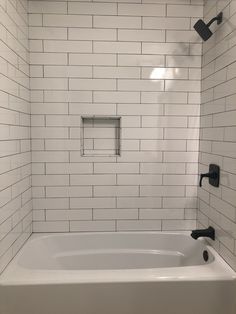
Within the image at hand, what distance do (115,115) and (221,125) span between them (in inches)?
29.7

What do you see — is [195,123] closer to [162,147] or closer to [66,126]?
[162,147]

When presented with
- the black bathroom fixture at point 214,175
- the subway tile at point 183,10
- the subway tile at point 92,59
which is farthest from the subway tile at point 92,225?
the subway tile at point 183,10

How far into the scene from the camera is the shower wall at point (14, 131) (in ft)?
4.74

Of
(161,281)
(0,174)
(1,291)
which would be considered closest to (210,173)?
(161,281)

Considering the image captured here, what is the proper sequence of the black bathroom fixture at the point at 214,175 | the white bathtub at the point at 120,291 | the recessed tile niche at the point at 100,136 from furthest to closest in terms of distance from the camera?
the recessed tile niche at the point at 100,136, the black bathroom fixture at the point at 214,175, the white bathtub at the point at 120,291

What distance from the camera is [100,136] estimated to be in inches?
81.9

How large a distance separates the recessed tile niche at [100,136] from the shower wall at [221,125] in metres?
0.65

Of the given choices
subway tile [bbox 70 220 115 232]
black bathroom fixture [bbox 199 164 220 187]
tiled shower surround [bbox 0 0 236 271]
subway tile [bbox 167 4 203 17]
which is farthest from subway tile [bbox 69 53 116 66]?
subway tile [bbox 70 220 115 232]

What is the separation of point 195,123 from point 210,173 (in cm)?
47

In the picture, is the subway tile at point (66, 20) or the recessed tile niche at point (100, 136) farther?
the recessed tile niche at point (100, 136)

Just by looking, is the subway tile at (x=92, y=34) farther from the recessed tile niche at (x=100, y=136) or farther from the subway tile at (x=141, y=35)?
the recessed tile niche at (x=100, y=136)

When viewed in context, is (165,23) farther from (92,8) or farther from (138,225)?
(138,225)

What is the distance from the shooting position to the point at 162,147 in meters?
2.05

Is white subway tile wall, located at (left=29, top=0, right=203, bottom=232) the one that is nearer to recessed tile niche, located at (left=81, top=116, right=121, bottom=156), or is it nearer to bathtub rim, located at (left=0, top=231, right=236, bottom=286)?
recessed tile niche, located at (left=81, top=116, right=121, bottom=156)
